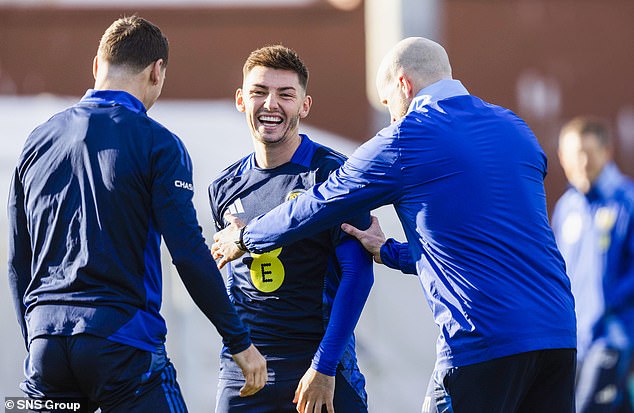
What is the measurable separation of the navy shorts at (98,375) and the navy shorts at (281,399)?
2.16 ft

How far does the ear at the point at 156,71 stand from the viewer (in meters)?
3.51

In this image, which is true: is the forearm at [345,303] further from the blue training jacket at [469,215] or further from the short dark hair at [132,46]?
the short dark hair at [132,46]

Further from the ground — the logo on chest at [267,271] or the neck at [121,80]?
the neck at [121,80]

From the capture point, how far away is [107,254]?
323cm

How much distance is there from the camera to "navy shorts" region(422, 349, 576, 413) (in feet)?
10.8

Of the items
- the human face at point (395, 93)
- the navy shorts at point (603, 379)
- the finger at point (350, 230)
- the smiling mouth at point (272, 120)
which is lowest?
the navy shorts at point (603, 379)

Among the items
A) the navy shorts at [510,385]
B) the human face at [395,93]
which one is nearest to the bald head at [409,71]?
the human face at [395,93]

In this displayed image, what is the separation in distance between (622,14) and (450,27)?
2.25 m

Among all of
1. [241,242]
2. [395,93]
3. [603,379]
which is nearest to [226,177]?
[241,242]

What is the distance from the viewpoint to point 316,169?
4.00 m

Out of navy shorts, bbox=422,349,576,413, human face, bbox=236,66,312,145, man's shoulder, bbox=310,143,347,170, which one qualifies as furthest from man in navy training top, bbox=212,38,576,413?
human face, bbox=236,66,312,145

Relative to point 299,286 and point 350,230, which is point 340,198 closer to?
point 350,230

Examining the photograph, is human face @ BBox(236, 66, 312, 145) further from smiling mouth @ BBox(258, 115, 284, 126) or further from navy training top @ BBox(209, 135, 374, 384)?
navy training top @ BBox(209, 135, 374, 384)

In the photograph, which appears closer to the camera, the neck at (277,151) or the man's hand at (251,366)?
the man's hand at (251,366)
